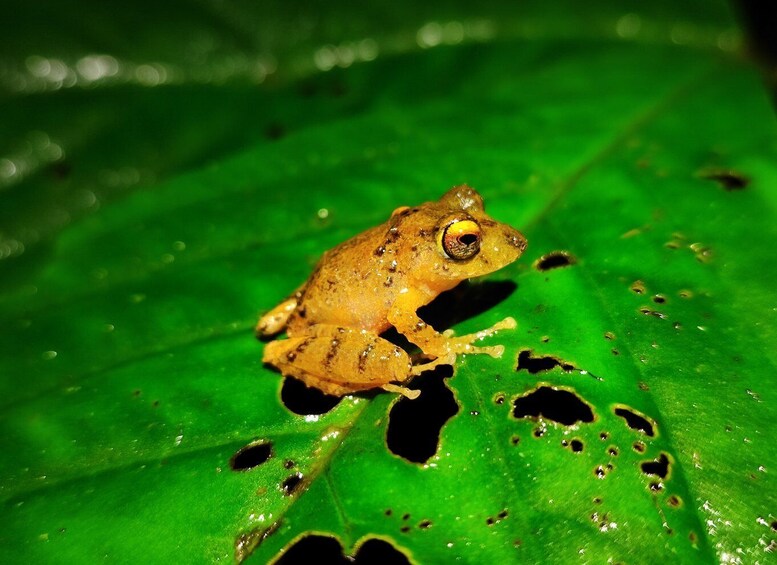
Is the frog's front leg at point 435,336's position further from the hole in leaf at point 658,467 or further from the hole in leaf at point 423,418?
the hole in leaf at point 658,467

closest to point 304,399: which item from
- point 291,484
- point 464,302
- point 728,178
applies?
point 291,484

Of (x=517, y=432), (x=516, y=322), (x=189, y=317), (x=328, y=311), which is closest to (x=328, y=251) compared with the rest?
(x=328, y=311)

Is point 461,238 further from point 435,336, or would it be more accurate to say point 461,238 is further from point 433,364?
point 433,364

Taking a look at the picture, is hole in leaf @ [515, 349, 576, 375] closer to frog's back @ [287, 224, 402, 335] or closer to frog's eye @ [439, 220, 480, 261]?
frog's eye @ [439, 220, 480, 261]

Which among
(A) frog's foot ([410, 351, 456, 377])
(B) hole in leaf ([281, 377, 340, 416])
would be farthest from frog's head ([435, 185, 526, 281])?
(B) hole in leaf ([281, 377, 340, 416])

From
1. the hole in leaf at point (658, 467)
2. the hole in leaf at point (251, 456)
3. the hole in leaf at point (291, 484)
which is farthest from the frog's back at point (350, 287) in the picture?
the hole in leaf at point (658, 467)

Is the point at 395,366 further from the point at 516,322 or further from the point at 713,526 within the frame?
the point at 713,526
